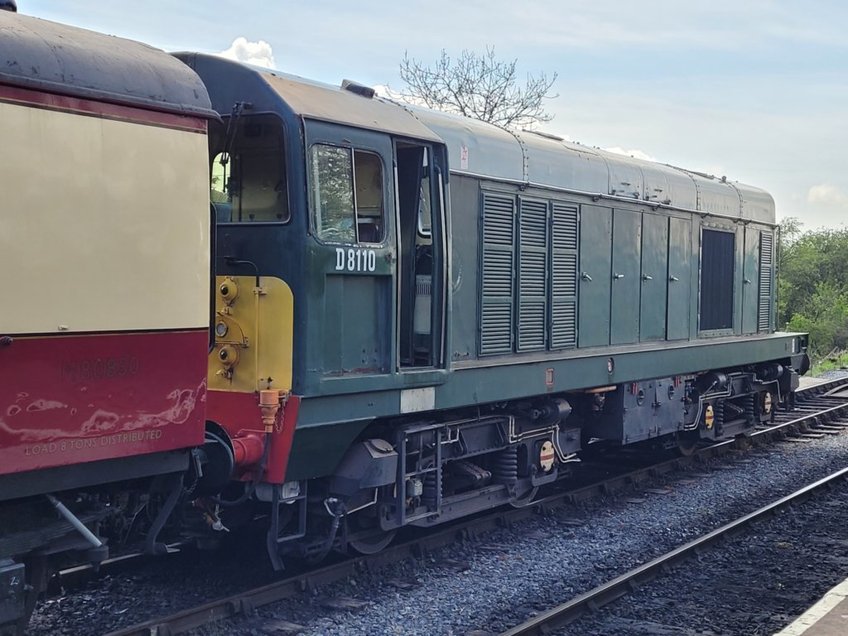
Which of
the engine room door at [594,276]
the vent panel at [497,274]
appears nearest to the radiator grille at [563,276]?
the engine room door at [594,276]

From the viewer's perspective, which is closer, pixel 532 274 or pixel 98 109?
pixel 98 109

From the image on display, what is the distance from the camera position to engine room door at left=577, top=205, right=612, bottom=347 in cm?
985

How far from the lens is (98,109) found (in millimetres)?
4633

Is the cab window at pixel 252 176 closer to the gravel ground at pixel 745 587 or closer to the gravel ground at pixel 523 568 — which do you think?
the gravel ground at pixel 523 568

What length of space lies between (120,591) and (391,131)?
3.73 metres

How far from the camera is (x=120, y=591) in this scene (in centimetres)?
662

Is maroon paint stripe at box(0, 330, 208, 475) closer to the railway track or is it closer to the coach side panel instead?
the coach side panel

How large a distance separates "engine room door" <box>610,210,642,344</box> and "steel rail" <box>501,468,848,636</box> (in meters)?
2.34

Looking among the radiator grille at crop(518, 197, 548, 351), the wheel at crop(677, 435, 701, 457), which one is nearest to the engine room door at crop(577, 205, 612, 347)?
the radiator grille at crop(518, 197, 548, 351)

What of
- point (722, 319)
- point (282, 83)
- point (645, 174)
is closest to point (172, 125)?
point (282, 83)

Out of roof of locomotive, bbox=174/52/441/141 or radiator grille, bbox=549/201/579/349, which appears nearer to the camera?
roof of locomotive, bbox=174/52/441/141

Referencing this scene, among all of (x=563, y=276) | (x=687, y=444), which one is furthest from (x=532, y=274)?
(x=687, y=444)

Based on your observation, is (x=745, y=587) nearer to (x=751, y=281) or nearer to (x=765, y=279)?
(x=751, y=281)

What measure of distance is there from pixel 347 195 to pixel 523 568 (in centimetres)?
340
